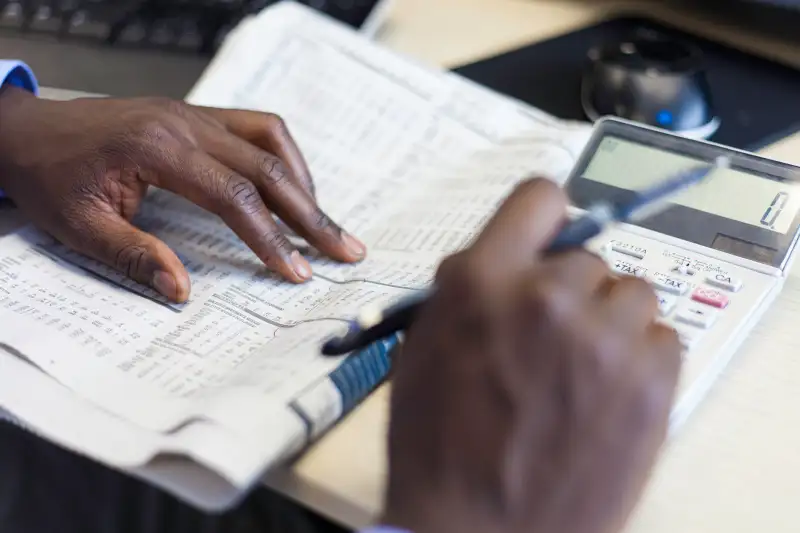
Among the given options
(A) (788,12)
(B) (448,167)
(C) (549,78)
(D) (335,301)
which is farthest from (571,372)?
(A) (788,12)

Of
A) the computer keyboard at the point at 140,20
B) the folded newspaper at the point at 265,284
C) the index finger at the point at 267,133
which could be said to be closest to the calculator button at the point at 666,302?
the folded newspaper at the point at 265,284

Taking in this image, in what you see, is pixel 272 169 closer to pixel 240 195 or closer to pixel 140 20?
pixel 240 195

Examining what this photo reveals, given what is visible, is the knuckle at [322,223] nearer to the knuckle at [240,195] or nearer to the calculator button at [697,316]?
the knuckle at [240,195]

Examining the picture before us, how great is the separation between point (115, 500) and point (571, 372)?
0.35 m

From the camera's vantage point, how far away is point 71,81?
614 mm

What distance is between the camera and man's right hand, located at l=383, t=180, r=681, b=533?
268 millimetres

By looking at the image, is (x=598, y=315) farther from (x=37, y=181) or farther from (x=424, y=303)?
(x=37, y=181)

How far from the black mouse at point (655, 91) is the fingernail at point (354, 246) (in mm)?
219

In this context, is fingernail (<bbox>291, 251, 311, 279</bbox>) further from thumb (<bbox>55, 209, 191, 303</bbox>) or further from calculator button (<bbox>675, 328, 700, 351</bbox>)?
calculator button (<bbox>675, 328, 700, 351</bbox>)

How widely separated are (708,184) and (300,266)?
0.22 meters

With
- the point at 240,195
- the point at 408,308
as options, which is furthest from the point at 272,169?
the point at 408,308

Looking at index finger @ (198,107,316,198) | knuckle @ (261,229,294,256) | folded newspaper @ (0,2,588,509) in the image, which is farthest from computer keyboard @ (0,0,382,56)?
knuckle @ (261,229,294,256)

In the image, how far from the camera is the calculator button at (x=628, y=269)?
40cm

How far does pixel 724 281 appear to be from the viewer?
15.4 inches
